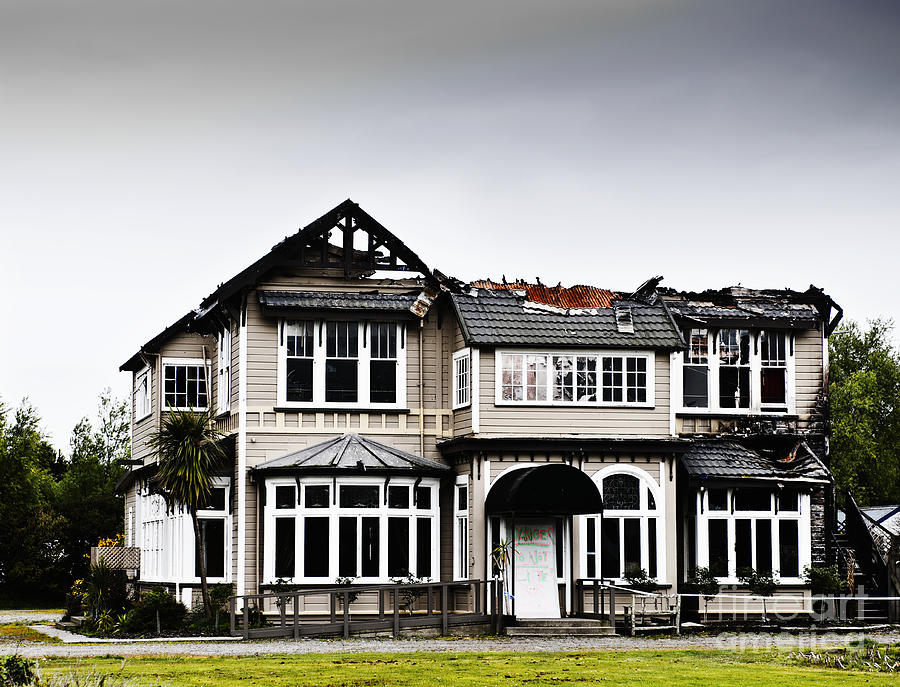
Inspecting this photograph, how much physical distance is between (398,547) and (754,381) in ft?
33.7

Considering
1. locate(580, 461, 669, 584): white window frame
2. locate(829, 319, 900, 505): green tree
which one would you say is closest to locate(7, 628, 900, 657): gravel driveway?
locate(580, 461, 669, 584): white window frame

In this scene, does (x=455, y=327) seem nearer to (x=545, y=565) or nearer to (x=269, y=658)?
(x=545, y=565)

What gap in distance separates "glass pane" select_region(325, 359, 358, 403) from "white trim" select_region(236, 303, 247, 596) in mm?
1898

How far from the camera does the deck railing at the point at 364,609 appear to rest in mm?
26562

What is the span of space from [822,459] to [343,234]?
13043 mm

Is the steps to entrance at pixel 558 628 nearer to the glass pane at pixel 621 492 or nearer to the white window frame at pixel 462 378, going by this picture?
the glass pane at pixel 621 492

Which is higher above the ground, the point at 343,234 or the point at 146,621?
the point at 343,234

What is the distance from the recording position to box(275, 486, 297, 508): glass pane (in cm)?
2964

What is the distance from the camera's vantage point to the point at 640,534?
30.2 m

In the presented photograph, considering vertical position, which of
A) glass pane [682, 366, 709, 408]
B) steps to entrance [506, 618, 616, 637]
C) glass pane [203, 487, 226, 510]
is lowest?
steps to entrance [506, 618, 616, 637]

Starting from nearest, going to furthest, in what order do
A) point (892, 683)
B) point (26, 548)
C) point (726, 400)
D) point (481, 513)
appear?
point (892, 683)
point (481, 513)
point (726, 400)
point (26, 548)

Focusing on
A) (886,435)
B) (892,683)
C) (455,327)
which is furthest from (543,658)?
(886,435)

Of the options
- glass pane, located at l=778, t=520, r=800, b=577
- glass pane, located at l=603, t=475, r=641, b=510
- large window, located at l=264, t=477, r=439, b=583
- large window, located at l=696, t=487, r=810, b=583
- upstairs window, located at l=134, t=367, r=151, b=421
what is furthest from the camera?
upstairs window, located at l=134, t=367, r=151, b=421

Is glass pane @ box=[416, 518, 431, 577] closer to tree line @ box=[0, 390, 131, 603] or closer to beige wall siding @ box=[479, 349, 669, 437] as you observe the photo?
beige wall siding @ box=[479, 349, 669, 437]
